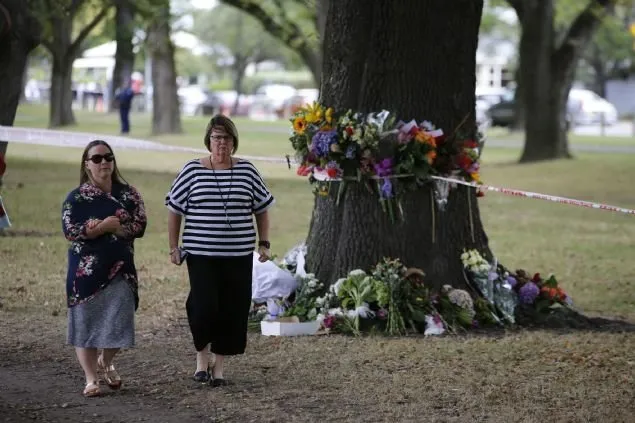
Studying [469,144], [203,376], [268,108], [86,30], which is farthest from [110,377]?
[268,108]

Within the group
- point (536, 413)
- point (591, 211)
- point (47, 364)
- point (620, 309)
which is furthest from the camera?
point (591, 211)

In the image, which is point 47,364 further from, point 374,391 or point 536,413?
point 536,413

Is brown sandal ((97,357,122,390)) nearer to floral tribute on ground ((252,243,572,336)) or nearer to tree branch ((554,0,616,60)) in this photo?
floral tribute on ground ((252,243,572,336))

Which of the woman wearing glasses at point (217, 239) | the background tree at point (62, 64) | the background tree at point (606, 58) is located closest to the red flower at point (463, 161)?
the woman wearing glasses at point (217, 239)

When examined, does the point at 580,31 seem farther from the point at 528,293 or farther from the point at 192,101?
the point at 192,101

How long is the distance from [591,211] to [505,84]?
70307 mm

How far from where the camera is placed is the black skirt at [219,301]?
298 inches

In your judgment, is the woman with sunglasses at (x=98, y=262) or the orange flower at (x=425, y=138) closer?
the woman with sunglasses at (x=98, y=262)

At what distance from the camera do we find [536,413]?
700cm

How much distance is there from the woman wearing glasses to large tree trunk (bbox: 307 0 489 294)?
220 cm

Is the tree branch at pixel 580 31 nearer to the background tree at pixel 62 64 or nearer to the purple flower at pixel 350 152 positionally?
the background tree at pixel 62 64

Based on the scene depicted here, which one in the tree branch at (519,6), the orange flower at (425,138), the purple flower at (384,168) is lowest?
the purple flower at (384,168)

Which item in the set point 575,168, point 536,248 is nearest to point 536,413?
point 536,248

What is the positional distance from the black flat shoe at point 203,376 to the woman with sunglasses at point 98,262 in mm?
568
